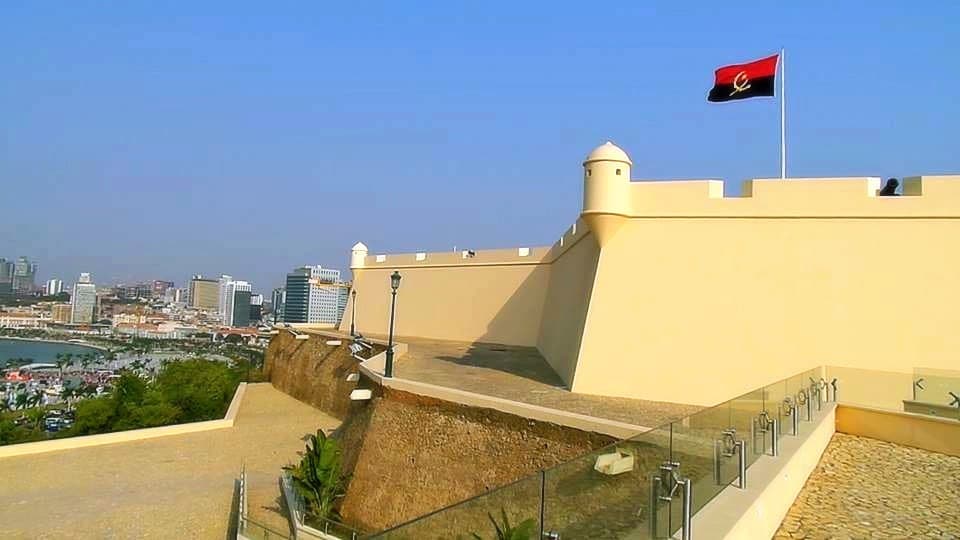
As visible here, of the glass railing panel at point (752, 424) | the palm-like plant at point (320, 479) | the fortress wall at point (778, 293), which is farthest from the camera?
the palm-like plant at point (320, 479)

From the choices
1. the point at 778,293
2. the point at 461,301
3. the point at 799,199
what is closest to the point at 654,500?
the point at 778,293

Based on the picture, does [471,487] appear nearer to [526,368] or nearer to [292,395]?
[526,368]

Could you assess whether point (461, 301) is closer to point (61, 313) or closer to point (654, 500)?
point (654, 500)

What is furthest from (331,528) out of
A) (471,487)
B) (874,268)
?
(874,268)

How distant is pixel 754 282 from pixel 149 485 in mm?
13812

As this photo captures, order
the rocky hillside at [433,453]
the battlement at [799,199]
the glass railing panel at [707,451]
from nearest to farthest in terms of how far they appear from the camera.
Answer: the glass railing panel at [707,451]
the rocky hillside at [433,453]
the battlement at [799,199]

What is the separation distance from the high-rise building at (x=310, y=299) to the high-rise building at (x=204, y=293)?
122 meters

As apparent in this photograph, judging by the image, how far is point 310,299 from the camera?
67.1 m

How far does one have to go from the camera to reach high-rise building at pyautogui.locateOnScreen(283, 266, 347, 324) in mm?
67438

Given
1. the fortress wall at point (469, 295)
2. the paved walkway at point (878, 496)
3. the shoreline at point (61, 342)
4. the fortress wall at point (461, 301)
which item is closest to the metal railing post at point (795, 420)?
the paved walkway at point (878, 496)

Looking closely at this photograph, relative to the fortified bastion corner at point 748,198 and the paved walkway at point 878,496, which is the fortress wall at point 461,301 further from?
the paved walkway at point 878,496

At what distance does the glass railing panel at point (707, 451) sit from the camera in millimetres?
3928

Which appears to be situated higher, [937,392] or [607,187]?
[607,187]

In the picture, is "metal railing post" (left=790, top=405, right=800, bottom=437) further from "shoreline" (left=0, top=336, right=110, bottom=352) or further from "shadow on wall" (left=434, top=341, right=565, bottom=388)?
"shoreline" (left=0, top=336, right=110, bottom=352)
